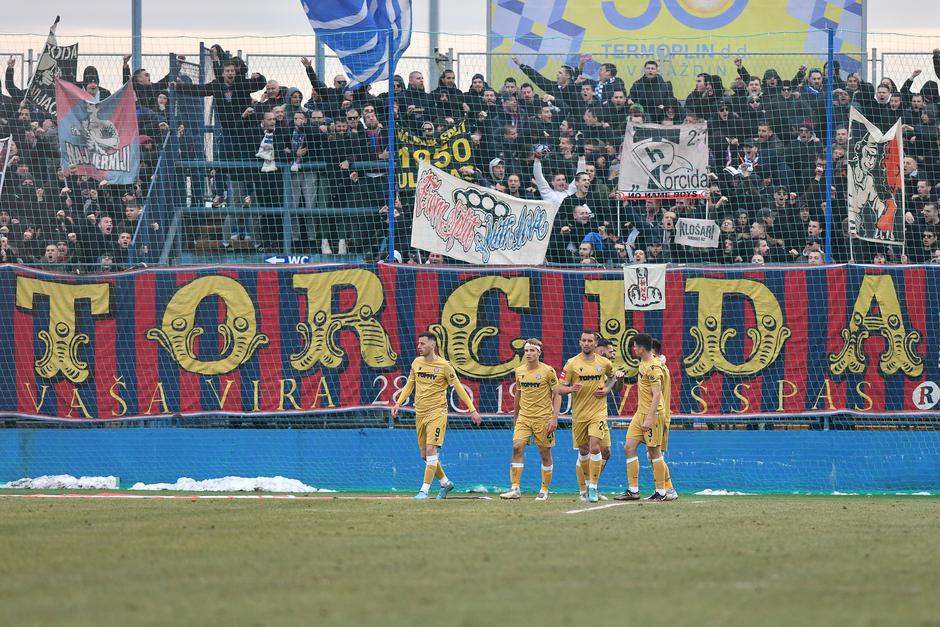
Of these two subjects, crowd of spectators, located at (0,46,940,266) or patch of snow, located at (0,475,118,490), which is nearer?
crowd of spectators, located at (0,46,940,266)

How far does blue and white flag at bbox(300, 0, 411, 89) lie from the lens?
782 inches

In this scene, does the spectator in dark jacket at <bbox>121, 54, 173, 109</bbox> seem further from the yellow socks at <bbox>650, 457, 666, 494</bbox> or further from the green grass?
the yellow socks at <bbox>650, 457, 666, 494</bbox>

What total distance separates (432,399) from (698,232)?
4.88m

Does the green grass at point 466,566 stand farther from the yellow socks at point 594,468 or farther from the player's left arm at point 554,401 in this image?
the player's left arm at point 554,401

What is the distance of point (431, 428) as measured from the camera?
17.6 metres

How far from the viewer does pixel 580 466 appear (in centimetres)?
1745

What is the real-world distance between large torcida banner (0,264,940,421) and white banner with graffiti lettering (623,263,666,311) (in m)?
0.22

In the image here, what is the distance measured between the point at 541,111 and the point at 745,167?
10.4ft

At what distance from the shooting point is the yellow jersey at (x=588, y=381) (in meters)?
17.2

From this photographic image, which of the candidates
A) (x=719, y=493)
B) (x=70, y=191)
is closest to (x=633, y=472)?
(x=719, y=493)

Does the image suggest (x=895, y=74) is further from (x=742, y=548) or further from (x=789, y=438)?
(x=742, y=548)

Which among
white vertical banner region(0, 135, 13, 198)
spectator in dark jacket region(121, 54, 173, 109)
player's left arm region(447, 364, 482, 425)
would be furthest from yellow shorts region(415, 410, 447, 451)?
white vertical banner region(0, 135, 13, 198)

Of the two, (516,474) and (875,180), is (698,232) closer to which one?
(875,180)

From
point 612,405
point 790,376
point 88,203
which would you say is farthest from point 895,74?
point 88,203
